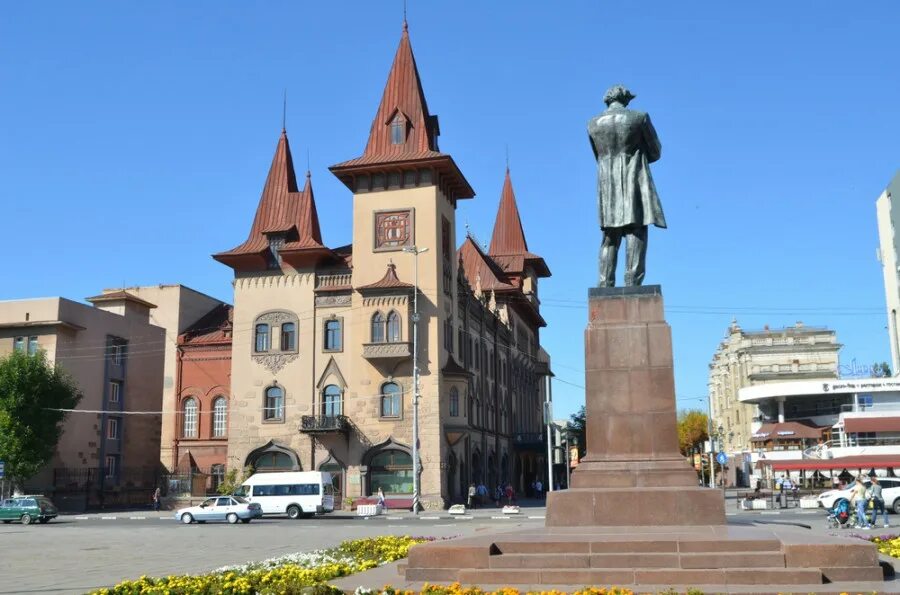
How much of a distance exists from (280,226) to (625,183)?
135 feet

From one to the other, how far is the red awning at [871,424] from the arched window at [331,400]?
129 ft

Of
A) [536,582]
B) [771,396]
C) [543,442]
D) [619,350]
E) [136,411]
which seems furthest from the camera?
[771,396]

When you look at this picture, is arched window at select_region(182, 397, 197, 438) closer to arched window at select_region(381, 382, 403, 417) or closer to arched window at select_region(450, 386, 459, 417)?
arched window at select_region(381, 382, 403, 417)

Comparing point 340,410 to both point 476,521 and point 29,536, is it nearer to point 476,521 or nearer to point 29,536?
point 476,521

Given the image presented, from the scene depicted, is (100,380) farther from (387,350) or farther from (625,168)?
(625,168)

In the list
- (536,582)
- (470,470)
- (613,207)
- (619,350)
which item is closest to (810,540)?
(536,582)

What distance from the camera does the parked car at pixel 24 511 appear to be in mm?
40594

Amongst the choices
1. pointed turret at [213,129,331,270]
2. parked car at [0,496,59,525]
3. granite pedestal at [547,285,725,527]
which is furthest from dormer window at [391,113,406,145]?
granite pedestal at [547,285,725,527]

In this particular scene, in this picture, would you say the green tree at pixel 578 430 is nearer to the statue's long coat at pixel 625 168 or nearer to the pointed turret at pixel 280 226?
the pointed turret at pixel 280 226

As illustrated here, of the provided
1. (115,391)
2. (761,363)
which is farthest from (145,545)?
(761,363)

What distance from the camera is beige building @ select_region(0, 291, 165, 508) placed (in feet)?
182

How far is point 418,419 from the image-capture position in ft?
164

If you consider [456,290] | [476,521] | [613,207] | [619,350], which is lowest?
[476,521]

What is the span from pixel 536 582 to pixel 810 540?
3.51 m
